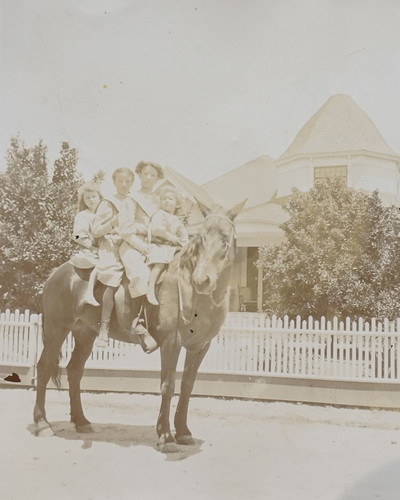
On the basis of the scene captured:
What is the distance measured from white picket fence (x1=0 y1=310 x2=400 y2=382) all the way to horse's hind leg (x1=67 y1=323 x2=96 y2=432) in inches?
2.9

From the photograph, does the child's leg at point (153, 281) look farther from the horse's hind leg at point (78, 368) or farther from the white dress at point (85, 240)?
the horse's hind leg at point (78, 368)

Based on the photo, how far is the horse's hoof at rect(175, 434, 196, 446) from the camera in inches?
106

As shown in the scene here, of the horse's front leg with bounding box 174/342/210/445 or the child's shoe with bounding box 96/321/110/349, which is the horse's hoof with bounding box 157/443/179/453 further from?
the child's shoe with bounding box 96/321/110/349

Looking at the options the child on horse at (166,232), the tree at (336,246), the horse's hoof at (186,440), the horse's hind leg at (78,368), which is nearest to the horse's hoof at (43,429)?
the horse's hind leg at (78,368)

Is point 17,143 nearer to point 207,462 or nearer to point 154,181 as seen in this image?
point 154,181

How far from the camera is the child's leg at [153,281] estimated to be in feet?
8.72

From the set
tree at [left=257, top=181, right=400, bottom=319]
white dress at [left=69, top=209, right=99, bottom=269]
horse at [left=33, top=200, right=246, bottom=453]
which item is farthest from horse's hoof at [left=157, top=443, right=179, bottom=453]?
white dress at [left=69, top=209, right=99, bottom=269]

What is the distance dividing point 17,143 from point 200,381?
1851 mm

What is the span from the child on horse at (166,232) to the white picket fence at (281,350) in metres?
0.54

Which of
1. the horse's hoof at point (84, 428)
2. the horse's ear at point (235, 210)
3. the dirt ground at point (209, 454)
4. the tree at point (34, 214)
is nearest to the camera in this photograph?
the dirt ground at point (209, 454)

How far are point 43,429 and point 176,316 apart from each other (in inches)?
41.7

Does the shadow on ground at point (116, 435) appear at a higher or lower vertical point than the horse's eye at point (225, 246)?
lower

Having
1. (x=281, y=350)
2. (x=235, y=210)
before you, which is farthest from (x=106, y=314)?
(x=281, y=350)

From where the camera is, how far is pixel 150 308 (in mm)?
2689
